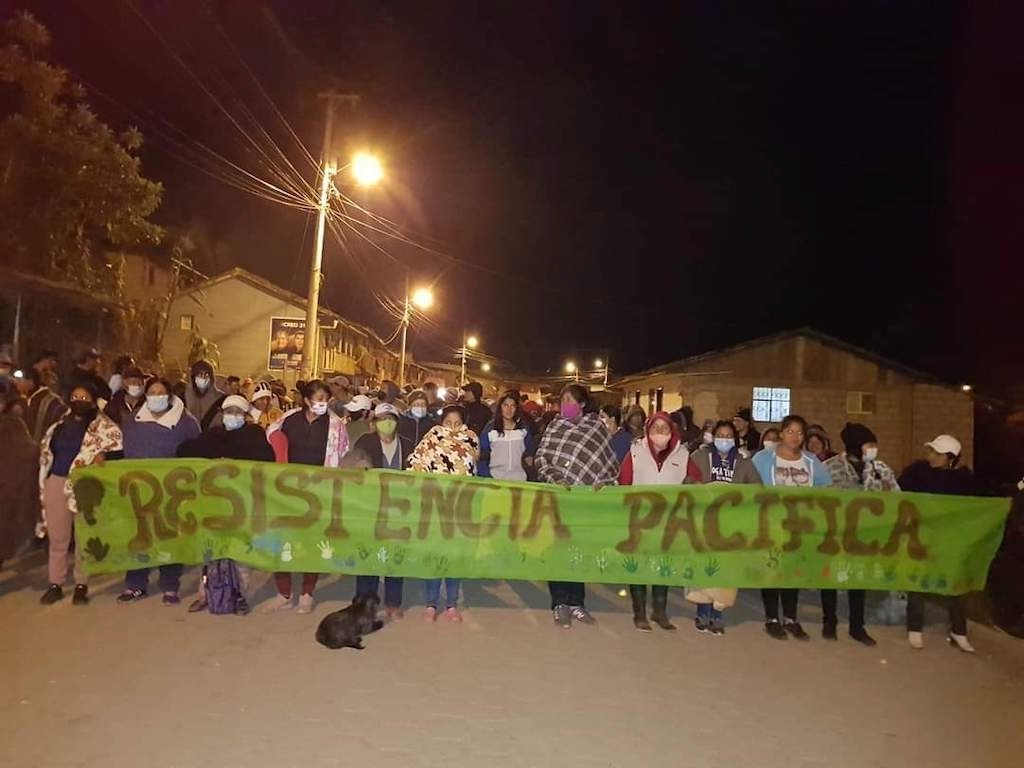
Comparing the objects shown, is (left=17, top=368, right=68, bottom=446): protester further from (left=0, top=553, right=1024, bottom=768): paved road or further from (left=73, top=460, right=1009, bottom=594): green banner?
(left=0, top=553, right=1024, bottom=768): paved road

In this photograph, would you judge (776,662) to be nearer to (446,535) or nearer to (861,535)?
(861,535)

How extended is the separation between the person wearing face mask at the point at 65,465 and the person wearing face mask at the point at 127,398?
2.57 feet

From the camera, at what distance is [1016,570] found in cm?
682

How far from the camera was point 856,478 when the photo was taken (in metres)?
7.82

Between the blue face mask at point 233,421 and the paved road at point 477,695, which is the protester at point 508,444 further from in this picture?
the blue face mask at point 233,421

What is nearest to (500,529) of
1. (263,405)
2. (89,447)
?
(89,447)

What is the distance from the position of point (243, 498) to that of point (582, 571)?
2.76 m

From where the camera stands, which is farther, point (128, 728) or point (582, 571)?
point (582, 571)

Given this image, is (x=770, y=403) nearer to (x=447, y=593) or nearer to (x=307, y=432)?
(x=447, y=593)

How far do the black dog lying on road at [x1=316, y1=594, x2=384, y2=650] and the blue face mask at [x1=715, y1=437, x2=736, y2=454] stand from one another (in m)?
3.44

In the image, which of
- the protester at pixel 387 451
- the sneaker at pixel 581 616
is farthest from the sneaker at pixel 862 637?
the protester at pixel 387 451

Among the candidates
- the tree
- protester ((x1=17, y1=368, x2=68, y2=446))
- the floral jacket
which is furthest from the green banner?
the tree

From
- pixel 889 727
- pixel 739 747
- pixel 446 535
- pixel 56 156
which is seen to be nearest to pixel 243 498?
pixel 446 535

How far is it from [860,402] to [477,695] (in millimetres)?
19920
